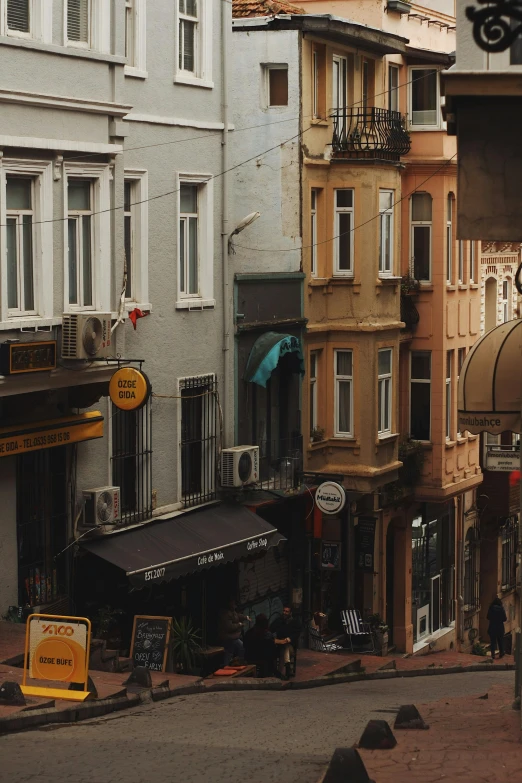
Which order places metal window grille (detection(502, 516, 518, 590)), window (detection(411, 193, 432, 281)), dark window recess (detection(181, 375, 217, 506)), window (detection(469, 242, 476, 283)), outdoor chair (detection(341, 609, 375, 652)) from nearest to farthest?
dark window recess (detection(181, 375, 217, 506)) < outdoor chair (detection(341, 609, 375, 652)) < window (detection(411, 193, 432, 281)) < window (detection(469, 242, 476, 283)) < metal window grille (detection(502, 516, 518, 590))

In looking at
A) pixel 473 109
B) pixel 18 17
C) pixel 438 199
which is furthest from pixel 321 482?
pixel 473 109

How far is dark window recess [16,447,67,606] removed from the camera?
20.9m

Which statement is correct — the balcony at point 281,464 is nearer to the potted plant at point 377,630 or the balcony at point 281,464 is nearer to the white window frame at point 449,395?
the potted plant at point 377,630

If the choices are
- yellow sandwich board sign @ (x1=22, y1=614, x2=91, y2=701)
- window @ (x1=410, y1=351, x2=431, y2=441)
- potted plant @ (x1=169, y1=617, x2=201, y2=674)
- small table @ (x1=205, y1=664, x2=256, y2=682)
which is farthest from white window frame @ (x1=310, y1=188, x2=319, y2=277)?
yellow sandwich board sign @ (x1=22, y1=614, x2=91, y2=701)

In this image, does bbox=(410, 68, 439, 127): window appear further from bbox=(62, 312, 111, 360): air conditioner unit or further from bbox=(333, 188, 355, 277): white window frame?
bbox=(62, 312, 111, 360): air conditioner unit

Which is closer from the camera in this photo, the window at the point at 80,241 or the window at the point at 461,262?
the window at the point at 80,241

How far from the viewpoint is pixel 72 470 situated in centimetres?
2183

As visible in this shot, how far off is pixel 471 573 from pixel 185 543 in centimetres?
1698

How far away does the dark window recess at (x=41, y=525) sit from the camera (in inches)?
824

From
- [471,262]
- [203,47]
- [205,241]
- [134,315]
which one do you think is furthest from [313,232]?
[134,315]

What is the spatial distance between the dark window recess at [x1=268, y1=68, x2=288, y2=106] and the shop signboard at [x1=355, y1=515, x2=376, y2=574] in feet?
30.5

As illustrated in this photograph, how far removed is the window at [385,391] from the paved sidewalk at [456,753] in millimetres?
15338

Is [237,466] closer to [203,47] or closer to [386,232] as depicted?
[386,232]

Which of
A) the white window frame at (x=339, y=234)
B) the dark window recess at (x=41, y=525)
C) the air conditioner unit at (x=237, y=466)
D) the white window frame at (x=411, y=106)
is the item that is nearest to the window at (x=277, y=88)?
the white window frame at (x=339, y=234)
